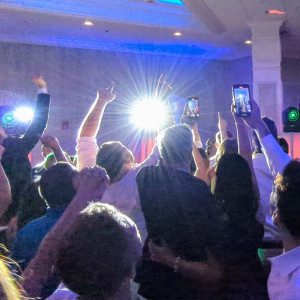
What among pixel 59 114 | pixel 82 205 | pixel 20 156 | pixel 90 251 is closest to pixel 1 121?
pixel 20 156

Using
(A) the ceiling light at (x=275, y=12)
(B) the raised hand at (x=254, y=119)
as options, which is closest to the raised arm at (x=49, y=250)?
(B) the raised hand at (x=254, y=119)

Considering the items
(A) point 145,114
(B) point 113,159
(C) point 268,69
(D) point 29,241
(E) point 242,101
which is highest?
(C) point 268,69

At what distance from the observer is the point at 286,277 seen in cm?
100

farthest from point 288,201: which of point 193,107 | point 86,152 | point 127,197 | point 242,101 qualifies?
point 193,107

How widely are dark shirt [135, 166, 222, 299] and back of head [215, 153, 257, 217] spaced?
0.21 metres

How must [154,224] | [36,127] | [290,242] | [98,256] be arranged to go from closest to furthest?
[98,256], [290,242], [154,224], [36,127]

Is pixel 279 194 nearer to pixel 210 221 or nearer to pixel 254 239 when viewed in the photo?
pixel 210 221

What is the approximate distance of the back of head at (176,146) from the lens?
1499 mm

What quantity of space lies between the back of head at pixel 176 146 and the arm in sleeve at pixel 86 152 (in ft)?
1.70

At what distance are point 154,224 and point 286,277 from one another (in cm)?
58

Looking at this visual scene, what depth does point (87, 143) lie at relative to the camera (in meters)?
1.99

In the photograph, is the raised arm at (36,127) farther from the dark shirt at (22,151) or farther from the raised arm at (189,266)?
the raised arm at (189,266)

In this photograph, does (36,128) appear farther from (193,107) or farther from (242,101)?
(193,107)

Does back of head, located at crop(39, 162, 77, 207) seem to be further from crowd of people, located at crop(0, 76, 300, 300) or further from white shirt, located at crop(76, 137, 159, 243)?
white shirt, located at crop(76, 137, 159, 243)
